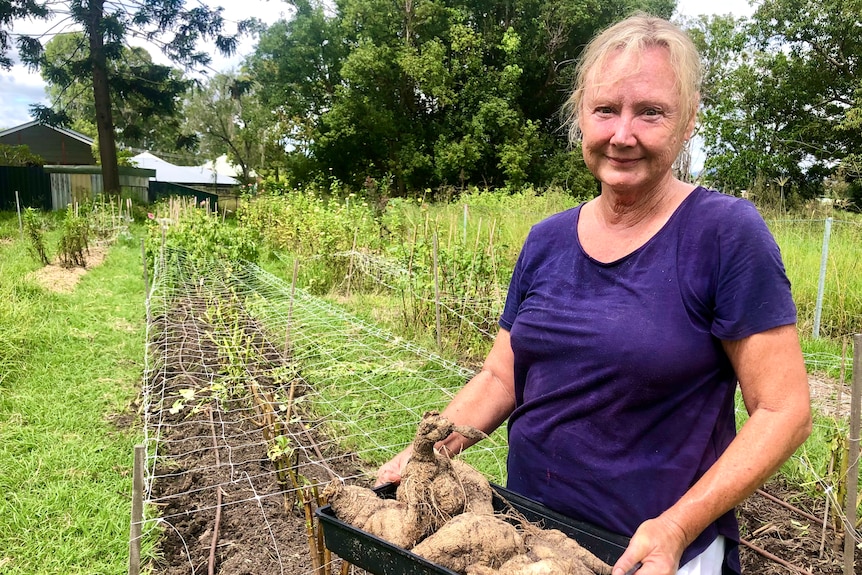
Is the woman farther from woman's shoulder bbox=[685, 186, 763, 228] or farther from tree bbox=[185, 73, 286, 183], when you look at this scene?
tree bbox=[185, 73, 286, 183]

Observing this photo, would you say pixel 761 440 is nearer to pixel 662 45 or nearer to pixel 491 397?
pixel 491 397

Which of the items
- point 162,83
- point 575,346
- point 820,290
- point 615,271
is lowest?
point 820,290

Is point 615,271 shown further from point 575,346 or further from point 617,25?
point 617,25

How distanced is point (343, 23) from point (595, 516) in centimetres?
2084

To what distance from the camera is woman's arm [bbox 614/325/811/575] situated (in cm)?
93

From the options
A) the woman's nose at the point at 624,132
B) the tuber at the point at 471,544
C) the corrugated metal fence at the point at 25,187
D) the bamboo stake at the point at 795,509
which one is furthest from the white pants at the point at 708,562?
the corrugated metal fence at the point at 25,187

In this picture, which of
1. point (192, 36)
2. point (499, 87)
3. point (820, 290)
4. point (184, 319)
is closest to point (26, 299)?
point (184, 319)

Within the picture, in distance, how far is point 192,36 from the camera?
17859 millimetres

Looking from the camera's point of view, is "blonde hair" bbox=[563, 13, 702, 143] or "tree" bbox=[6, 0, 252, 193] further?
"tree" bbox=[6, 0, 252, 193]

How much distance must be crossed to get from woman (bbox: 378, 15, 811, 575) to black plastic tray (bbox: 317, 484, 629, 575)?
32 mm

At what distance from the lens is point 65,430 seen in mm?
3502

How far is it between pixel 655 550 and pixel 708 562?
21cm

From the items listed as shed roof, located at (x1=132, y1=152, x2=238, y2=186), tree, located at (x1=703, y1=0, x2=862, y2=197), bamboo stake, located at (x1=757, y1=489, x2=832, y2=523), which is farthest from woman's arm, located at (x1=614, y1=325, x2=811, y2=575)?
shed roof, located at (x1=132, y1=152, x2=238, y2=186)

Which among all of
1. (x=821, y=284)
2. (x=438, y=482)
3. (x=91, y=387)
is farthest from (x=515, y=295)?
(x=821, y=284)
